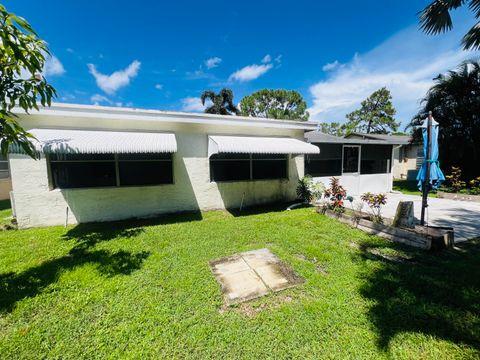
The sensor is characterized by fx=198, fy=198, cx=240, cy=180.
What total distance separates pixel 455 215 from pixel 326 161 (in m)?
5.97

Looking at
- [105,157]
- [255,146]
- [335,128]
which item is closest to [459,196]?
[255,146]

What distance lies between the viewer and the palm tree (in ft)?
82.8

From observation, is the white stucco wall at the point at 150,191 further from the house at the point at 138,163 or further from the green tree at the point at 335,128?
the green tree at the point at 335,128

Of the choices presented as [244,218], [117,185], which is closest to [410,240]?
[244,218]

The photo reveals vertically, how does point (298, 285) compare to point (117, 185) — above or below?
below

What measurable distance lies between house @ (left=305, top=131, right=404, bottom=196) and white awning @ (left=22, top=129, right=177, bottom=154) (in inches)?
315

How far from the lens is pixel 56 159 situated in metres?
7.18

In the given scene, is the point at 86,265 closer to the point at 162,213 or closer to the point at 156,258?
the point at 156,258

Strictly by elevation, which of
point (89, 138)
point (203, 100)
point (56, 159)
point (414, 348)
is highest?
point (203, 100)

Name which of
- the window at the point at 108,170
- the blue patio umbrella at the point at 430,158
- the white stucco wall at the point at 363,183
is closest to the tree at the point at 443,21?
the blue patio umbrella at the point at 430,158

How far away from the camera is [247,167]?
384 inches

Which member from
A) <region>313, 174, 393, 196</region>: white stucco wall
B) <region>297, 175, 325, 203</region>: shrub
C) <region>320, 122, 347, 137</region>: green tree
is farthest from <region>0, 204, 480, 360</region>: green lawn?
<region>320, 122, 347, 137</region>: green tree

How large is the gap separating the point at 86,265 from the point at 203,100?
79.8 feet

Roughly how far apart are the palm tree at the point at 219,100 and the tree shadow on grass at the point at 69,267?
22085 millimetres
